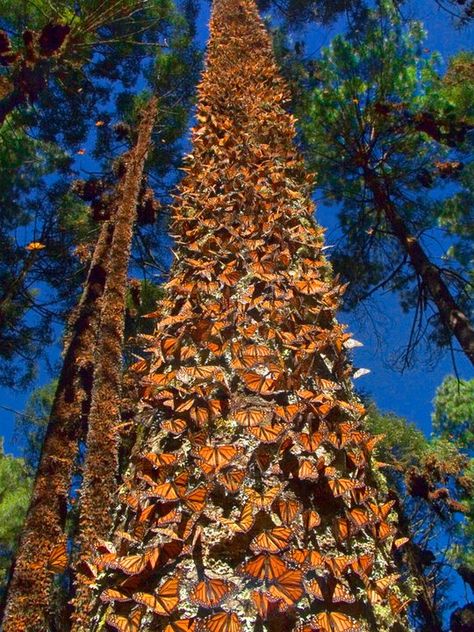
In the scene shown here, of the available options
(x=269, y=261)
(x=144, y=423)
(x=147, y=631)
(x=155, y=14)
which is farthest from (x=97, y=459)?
(x=155, y=14)

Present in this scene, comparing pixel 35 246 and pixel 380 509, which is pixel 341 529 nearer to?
pixel 380 509

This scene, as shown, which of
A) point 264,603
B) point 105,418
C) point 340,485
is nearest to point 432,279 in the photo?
point 105,418

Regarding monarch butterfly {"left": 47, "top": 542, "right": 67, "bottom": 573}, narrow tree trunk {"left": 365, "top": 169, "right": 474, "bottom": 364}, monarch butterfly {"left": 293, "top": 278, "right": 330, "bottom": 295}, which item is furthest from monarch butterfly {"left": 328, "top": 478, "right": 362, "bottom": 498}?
narrow tree trunk {"left": 365, "top": 169, "right": 474, "bottom": 364}

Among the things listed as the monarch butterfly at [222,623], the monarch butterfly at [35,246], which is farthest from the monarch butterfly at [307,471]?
the monarch butterfly at [35,246]

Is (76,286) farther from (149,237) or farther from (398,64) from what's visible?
(398,64)

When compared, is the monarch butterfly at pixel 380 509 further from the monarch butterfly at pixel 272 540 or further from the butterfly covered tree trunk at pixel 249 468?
the monarch butterfly at pixel 272 540

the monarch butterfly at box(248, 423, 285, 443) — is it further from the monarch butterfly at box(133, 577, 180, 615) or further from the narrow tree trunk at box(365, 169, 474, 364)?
the narrow tree trunk at box(365, 169, 474, 364)
